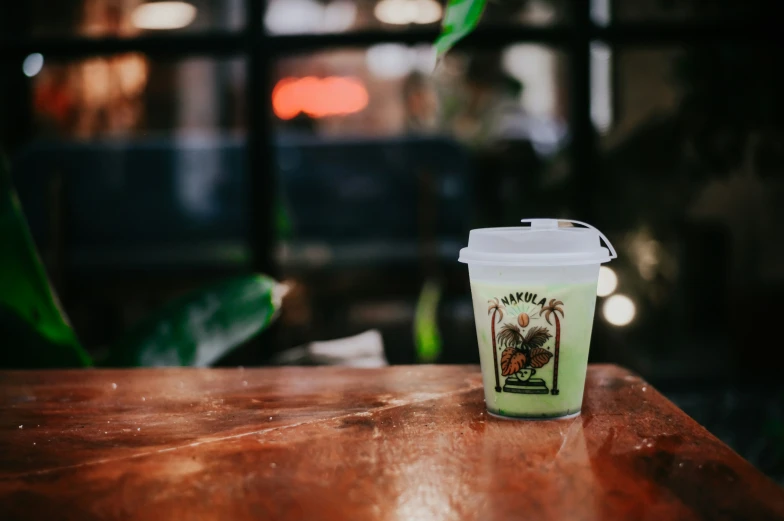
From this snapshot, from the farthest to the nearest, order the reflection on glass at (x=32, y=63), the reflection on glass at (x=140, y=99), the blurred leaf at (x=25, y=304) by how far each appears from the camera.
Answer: the reflection on glass at (x=140, y=99)
the reflection on glass at (x=32, y=63)
the blurred leaf at (x=25, y=304)

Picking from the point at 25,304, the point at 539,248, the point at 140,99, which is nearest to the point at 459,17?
the point at 539,248

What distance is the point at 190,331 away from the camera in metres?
1.07

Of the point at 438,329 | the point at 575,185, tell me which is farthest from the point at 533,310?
the point at 438,329

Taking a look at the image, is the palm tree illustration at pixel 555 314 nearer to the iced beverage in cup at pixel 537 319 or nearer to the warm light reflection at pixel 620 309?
the iced beverage in cup at pixel 537 319

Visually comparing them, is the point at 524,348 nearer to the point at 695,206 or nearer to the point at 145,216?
the point at 695,206

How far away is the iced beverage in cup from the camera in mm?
628

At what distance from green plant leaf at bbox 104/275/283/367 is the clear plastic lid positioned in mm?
535

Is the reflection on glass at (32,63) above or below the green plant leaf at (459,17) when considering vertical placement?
above

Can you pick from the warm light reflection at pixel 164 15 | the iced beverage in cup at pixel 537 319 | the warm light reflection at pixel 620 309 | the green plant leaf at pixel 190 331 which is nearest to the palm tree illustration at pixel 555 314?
the iced beverage in cup at pixel 537 319

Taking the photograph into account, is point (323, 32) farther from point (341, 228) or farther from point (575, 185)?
point (341, 228)

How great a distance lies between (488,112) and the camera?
189 inches

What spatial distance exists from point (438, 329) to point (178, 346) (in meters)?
2.24

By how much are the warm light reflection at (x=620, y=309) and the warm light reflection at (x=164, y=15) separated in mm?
1909

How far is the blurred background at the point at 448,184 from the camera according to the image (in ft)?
6.73
